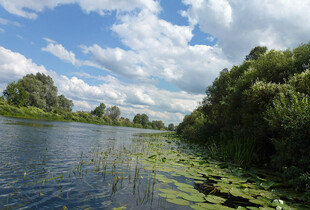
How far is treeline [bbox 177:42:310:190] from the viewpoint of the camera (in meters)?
6.84

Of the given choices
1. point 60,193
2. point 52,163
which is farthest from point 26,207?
point 52,163

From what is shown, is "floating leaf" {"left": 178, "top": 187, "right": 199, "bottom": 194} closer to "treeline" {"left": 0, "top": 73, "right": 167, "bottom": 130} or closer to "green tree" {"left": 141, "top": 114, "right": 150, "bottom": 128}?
"treeline" {"left": 0, "top": 73, "right": 167, "bottom": 130}

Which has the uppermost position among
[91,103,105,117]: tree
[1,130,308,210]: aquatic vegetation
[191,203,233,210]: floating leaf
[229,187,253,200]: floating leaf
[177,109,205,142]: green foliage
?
[91,103,105,117]: tree

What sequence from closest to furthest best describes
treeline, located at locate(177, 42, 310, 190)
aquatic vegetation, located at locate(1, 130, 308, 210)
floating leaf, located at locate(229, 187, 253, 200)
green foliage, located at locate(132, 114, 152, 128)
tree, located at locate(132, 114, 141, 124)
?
aquatic vegetation, located at locate(1, 130, 308, 210) → floating leaf, located at locate(229, 187, 253, 200) → treeline, located at locate(177, 42, 310, 190) → tree, located at locate(132, 114, 141, 124) → green foliage, located at locate(132, 114, 152, 128)

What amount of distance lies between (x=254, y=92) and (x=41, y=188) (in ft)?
38.1

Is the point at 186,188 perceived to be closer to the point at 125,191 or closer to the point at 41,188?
the point at 125,191

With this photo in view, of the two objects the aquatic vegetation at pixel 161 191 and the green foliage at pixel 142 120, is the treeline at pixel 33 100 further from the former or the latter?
the green foliage at pixel 142 120

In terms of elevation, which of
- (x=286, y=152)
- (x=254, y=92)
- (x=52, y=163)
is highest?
(x=254, y=92)

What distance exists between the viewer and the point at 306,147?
6742 mm

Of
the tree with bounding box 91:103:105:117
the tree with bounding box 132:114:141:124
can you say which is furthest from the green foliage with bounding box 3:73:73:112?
the tree with bounding box 132:114:141:124

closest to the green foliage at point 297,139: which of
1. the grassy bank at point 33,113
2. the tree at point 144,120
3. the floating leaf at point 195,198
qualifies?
the floating leaf at point 195,198

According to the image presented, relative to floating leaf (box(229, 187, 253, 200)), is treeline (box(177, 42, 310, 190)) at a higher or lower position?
higher

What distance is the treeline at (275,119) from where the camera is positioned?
684cm

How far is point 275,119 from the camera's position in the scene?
8.27 metres
